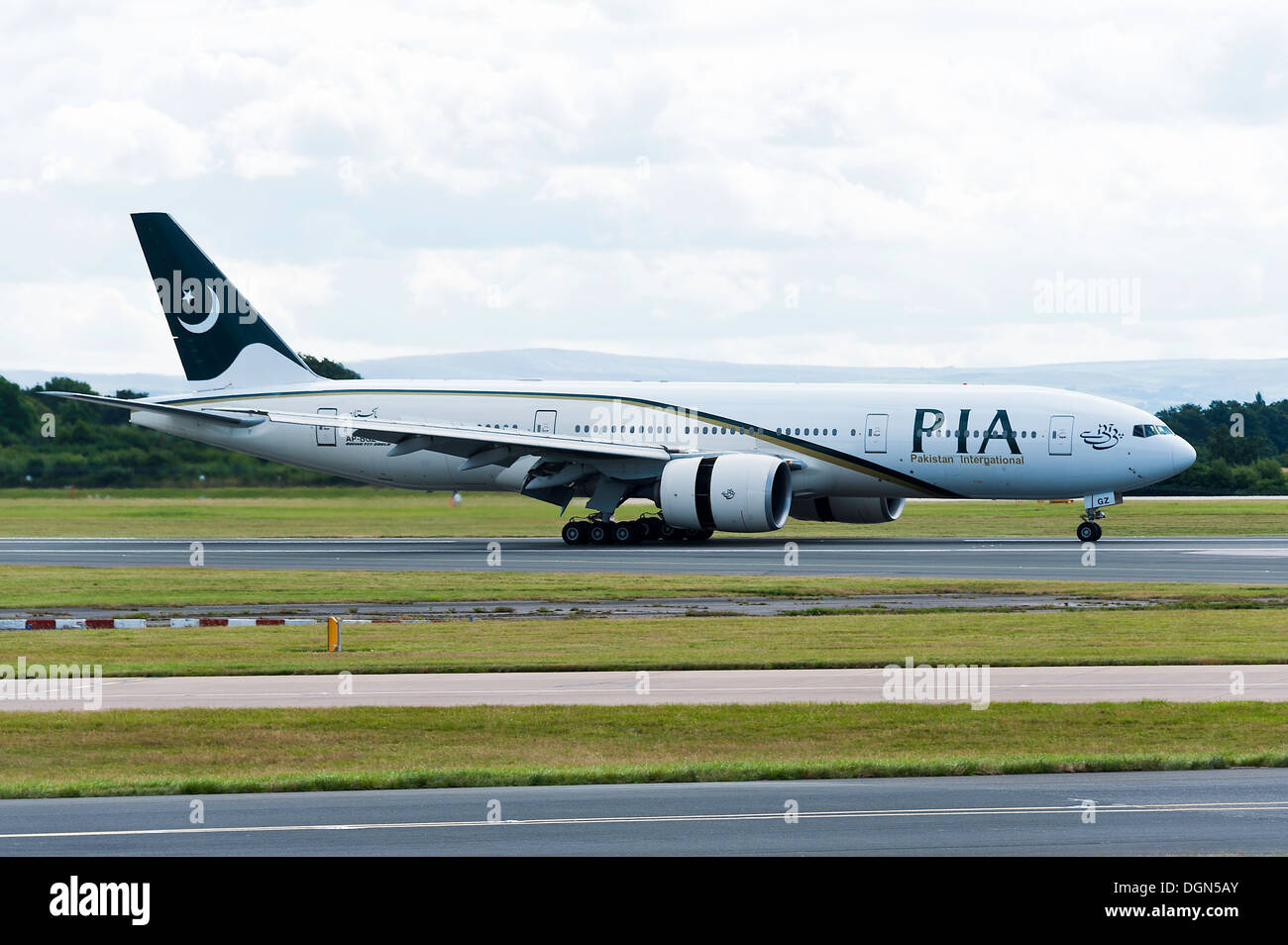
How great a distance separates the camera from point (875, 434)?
41.5 m

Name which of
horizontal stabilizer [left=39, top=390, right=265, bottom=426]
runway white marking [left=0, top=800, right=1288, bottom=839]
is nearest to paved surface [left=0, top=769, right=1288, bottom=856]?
runway white marking [left=0, top=800, right=1288, bottom=839]

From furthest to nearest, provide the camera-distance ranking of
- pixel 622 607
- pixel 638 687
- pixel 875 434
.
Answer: pixel 875 434, pixel 622 607, pixel 638 687

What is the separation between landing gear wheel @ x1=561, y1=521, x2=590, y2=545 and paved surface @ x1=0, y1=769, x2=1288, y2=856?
29400mm

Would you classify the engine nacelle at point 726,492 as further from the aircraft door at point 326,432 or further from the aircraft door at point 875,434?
the aircraft door at point 326,432

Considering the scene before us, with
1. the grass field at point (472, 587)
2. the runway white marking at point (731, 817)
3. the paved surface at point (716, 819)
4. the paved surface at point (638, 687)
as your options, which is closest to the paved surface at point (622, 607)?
the grass field at point (472, 587)

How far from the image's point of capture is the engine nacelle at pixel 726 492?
39.5 m

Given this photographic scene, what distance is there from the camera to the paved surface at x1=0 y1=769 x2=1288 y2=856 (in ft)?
33.9

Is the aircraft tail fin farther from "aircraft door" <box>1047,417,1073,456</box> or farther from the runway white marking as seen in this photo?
the runway white marking

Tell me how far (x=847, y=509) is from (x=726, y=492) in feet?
22.7

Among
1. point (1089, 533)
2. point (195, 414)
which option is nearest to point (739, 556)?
point (1089, 533)

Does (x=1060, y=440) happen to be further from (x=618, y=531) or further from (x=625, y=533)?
(x=618, y=531)

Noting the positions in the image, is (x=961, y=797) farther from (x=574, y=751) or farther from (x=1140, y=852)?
(x=574, y=751)
